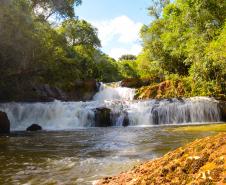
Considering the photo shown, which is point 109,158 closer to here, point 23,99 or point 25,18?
point 25,18

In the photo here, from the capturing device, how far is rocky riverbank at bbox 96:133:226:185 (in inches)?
137

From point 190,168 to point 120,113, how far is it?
21772mm

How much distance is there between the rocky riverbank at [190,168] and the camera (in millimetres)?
3484

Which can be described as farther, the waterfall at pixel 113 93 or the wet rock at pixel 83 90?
the wet rock at pixel 83 90

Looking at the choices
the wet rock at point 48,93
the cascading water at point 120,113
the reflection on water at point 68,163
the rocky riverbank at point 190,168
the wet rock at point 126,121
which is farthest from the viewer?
the wet rock at point 48,93

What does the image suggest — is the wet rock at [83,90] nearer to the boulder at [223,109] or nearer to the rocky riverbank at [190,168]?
the boulder at [223,109]

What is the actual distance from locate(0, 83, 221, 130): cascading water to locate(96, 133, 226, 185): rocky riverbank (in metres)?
20.3

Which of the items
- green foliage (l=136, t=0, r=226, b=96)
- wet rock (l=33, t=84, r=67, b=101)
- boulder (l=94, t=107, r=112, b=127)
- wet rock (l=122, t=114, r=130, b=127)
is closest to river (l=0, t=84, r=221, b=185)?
wet rock (l=122, t=114, r=130, b=127)

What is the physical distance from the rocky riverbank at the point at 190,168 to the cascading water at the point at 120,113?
798 inches

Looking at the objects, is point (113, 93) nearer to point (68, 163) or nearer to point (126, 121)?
point (126, 121)

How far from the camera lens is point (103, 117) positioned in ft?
83.4

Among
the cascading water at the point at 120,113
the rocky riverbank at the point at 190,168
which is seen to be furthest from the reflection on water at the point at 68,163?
the cascading water at the point at 120,113

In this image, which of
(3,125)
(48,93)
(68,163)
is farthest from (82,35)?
(68,163)

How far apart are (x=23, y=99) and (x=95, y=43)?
2621 cm
